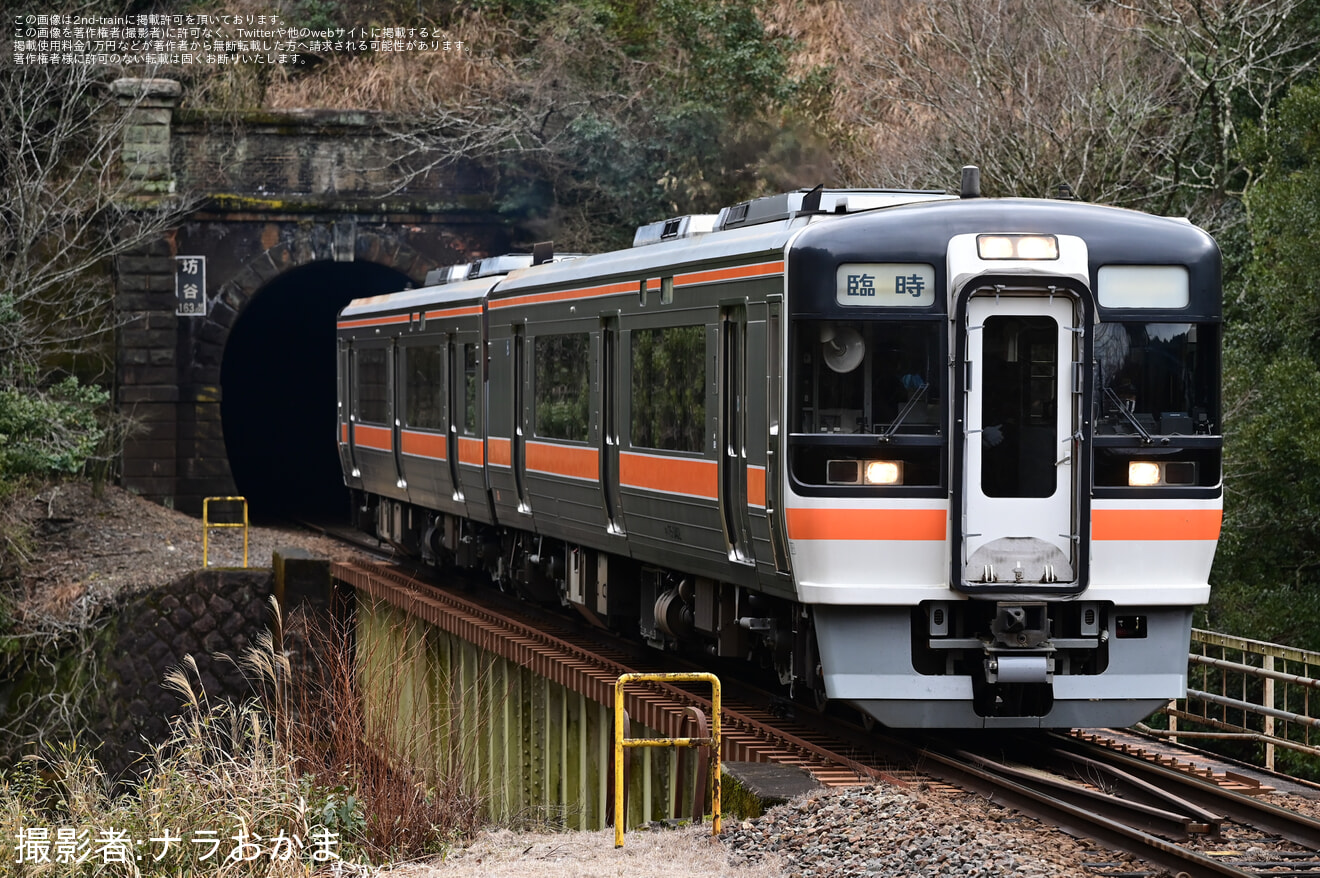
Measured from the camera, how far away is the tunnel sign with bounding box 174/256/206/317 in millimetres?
29297

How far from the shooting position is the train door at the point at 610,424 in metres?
13.5

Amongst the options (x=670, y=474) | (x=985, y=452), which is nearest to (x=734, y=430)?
(x=670, y=474)

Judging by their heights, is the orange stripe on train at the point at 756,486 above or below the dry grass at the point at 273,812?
above

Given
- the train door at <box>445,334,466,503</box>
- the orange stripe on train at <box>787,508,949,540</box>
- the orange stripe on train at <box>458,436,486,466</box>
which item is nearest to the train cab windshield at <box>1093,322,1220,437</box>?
the orange stripe on train at <box>787,508,949,540</box>

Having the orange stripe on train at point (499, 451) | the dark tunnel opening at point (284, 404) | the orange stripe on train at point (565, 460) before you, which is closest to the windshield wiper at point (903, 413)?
the orange stripe on train at point (565, 460)

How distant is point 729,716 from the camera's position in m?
11.3

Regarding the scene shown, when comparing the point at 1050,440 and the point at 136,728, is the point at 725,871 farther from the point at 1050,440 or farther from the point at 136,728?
the point at 136,728

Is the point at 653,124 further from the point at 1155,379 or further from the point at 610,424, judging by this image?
the point at 1155,379

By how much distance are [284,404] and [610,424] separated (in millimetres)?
28496

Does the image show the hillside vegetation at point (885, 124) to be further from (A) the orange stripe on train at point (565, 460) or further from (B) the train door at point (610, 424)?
(A) the orange stripe on train at point (565, 460)

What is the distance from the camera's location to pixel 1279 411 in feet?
57.0

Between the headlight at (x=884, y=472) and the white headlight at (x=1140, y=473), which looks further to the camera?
the white headlight at (x=1140, y=473)

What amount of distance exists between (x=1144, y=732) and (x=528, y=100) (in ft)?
67.9

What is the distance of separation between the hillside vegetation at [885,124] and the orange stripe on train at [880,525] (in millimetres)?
7251
